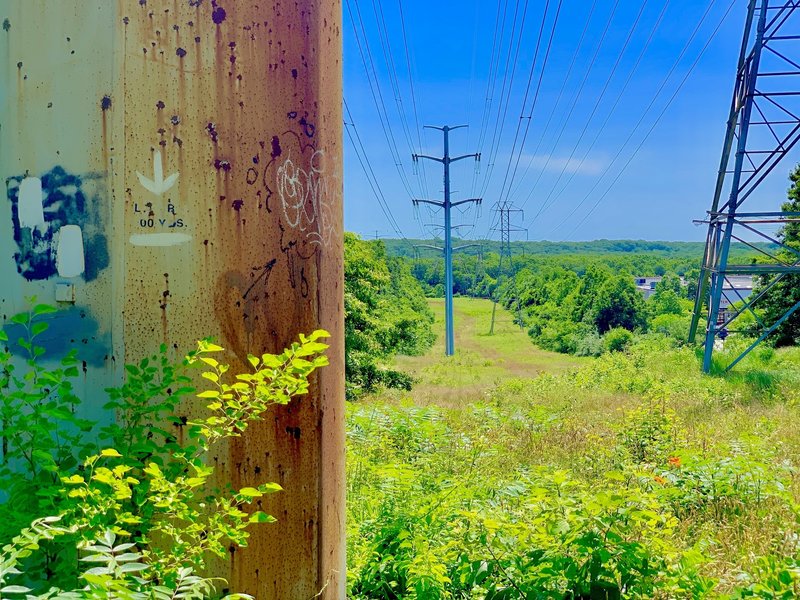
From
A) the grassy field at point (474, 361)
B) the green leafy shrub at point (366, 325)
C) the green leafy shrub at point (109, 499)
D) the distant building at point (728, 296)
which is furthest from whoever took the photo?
the green leafy shrub at point (366, 325)

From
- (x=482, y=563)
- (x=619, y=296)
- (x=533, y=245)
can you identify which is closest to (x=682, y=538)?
(x=482, y=563)

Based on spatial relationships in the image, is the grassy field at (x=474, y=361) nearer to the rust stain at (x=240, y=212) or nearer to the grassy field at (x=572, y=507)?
the grassy field at (x=572, y=507)

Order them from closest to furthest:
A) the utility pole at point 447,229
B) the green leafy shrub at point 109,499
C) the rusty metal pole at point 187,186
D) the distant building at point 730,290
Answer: the green leafy shrub at point 109,499 → the rusty metal pole at point 187,186 → the distant building at point 730,290 → the utility pole at point 447,229

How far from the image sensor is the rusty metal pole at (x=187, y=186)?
7.80ft

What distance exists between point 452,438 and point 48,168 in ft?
12.9

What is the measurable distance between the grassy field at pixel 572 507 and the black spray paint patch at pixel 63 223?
6.42 ft

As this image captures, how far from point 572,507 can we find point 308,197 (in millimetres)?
1840

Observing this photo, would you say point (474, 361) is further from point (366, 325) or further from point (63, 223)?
point (63, 223)

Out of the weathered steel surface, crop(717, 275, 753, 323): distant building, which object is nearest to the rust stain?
the weathered steel surface

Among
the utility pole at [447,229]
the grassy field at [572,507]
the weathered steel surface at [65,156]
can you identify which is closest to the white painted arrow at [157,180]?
the weathered steel surface at [65,156]

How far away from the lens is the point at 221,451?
7.85 feet

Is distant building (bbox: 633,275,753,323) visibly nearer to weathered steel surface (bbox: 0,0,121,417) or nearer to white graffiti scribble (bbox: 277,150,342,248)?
white graffiti scribble (bbox: 277,150,342,248)

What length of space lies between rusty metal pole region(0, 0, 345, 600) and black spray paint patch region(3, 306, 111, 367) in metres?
0.02

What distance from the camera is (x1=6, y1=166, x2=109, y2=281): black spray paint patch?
2.40m
